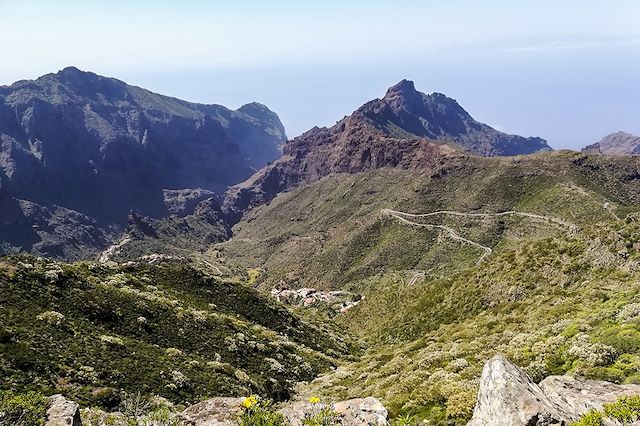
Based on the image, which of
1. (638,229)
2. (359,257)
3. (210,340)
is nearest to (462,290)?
(638,229)

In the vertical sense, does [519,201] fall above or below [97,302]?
below

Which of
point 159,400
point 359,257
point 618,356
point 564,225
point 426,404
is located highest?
point 618,356

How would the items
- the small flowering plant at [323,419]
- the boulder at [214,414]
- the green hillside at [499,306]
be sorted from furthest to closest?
the green hillside at [499,306]
the boulder at [214,414]
the small flowering plant at [323,419]

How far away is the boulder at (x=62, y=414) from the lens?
53.8 feet

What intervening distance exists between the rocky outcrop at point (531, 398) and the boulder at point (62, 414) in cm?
1446

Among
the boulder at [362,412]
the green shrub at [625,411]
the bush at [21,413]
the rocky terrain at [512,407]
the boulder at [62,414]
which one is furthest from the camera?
the boulder at [62,414]

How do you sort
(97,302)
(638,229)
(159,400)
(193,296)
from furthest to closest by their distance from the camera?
(193,296)
(638,229)
(97,302)
(159,400)

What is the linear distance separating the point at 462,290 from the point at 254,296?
2530 centimetres

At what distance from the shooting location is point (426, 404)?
739 inches

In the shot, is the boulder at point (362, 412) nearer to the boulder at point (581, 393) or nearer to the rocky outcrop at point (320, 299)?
the boulder at point (581, 393)

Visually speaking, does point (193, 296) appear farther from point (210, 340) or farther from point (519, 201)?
point (519, 201)

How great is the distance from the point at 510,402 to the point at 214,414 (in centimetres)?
1257

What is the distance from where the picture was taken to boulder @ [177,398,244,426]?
18.5 metres

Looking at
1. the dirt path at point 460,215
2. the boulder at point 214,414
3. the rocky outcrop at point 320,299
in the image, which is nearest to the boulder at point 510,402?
the boulder at point 214,414
